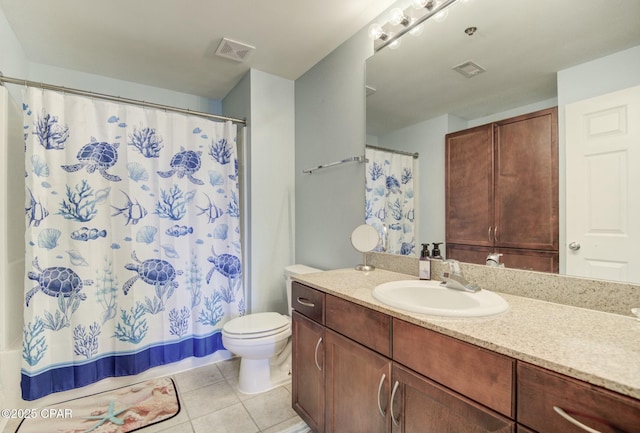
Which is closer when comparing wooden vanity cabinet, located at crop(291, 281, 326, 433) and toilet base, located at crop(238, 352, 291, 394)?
wooden vanity cabinet, located at crop(291, 281, 326, 433)

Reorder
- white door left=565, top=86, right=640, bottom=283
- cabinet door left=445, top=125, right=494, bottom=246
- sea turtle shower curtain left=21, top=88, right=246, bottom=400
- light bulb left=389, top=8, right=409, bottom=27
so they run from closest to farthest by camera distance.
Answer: white door left=565, top=86, right=640, bottom=283 → cabinet door left=445, top=125, right=494, bottom=246 → light bulb left=389, top=8, right=409, bottom=27 → sea turtle shower curtain left=21, top=88, right=246, bottom=400

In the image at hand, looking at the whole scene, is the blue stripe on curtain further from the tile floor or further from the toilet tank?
the toilet tank

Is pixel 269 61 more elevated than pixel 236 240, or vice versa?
pixel 269 61

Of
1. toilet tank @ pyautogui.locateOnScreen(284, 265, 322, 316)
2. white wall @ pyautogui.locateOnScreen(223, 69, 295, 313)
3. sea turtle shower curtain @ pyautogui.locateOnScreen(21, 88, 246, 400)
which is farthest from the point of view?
white wall @ pyautogui.locateOnScreen(223, 69, 295, 313)

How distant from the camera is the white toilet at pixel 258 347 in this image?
69.1 inches

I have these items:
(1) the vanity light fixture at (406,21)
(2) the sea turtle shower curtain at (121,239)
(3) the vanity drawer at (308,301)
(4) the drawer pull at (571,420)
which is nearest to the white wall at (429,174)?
(1) the vanity light fixture at (406,21)

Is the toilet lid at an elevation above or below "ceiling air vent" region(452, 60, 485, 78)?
below

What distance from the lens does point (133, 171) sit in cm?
199

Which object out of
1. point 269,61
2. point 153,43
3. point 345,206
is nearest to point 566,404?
point 345,206

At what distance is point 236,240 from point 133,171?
0.86 meters

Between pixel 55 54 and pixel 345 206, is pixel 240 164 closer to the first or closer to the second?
pixel 345 206

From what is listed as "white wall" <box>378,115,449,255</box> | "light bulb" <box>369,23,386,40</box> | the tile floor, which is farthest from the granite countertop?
"light bulb" <box>369,23,386,40</box>

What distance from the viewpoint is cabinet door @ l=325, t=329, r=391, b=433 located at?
100 cm

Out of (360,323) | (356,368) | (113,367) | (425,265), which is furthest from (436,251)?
(113,367)
